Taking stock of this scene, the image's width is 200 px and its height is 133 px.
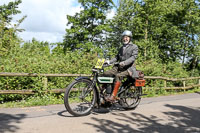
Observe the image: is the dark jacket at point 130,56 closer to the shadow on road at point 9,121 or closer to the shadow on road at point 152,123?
the shadow on road at point 152,123

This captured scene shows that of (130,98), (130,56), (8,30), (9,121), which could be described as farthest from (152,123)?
(8,30)

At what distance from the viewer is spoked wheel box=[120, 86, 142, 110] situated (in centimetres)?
643

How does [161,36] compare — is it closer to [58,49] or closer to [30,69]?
[58,49]

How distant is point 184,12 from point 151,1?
6.95 meters

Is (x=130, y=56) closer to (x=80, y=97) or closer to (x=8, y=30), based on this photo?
(x=80, y=97)

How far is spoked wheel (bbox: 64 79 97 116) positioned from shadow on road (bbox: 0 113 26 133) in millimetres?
1125

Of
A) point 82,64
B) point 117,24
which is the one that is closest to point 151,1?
point 117,24

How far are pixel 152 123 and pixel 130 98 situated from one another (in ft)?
4.74

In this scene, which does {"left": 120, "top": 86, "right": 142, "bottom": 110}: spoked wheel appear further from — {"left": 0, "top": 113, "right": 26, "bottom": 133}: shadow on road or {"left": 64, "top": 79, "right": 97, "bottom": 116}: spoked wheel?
{"left": 0, "top": 113, "right": 26, "bottom": 133}: shadow on road

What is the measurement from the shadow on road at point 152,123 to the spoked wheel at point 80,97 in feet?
1.47

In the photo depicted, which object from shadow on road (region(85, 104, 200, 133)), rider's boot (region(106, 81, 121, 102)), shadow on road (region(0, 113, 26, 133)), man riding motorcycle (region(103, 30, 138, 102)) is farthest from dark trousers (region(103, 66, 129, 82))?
shadow on road (region(0, 113, 26, 133))

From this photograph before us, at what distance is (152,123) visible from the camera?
17.2ft

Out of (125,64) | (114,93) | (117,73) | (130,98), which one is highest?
(125,64)

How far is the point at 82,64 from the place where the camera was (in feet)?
34.1
